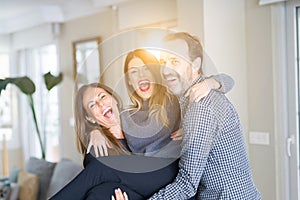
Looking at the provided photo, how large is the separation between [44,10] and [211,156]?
154 inches

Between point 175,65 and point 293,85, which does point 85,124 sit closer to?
point 175,65

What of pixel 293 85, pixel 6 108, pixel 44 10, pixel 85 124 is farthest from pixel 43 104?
pixel 85 124

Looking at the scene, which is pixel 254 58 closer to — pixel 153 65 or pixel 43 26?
pixel 153 65

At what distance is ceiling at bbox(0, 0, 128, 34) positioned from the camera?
468 centimetres

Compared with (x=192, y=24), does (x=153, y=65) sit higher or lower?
lower

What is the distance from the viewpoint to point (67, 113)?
5113 mm

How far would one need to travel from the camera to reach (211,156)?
1409 mm

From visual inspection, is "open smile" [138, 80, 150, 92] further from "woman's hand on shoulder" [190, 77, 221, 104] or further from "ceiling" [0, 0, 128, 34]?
"ceiling" [0, 0, 128, 34]

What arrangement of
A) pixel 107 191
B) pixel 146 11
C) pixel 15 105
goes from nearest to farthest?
pixel 107 191 → pixel 146 11 → pixel 15 105

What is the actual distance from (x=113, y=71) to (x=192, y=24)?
1.77 metres

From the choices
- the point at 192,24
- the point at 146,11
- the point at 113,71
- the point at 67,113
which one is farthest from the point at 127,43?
the point at 67,113

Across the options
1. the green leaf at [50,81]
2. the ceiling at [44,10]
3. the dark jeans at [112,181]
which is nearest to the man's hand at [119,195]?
the dark jeans at [112,181]

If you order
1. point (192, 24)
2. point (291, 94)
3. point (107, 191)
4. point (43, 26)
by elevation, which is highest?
point (43, 26)

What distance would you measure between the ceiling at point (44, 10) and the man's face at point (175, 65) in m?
2.87
